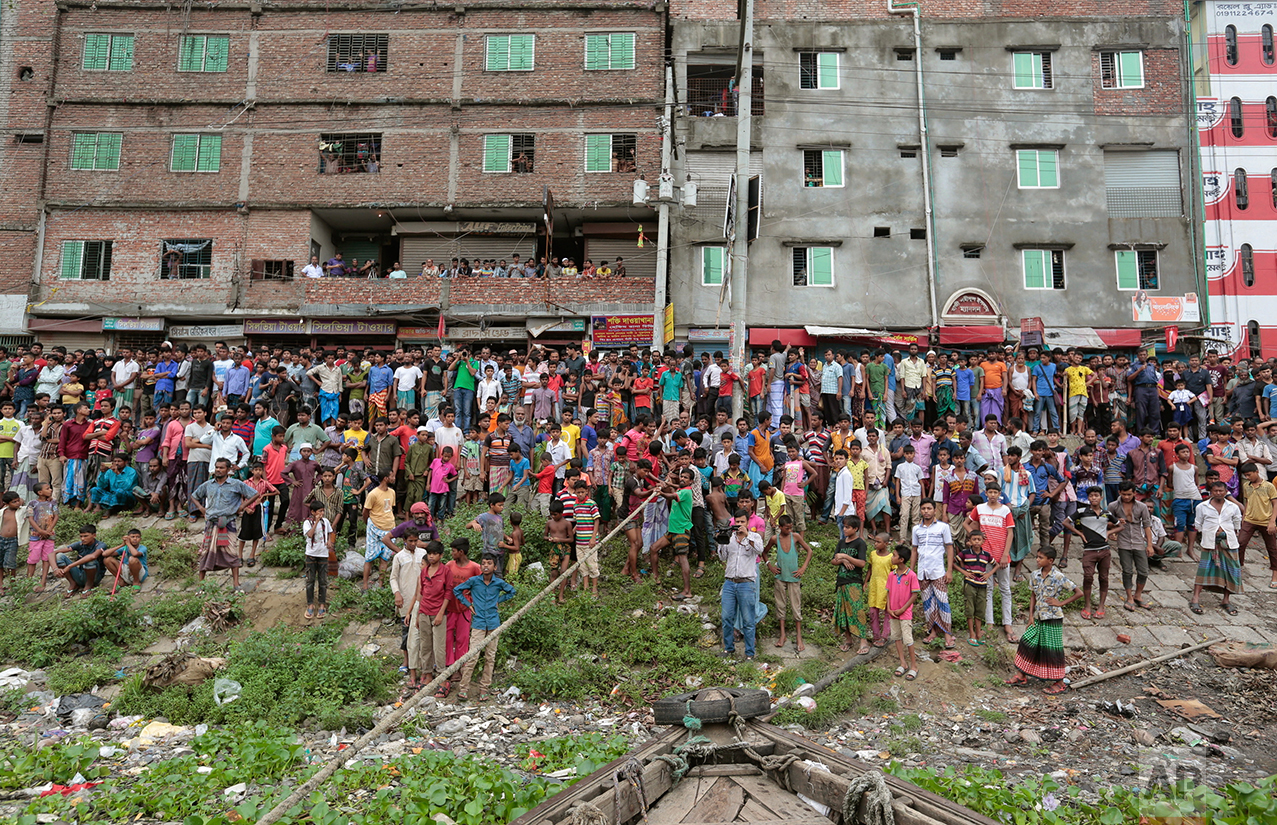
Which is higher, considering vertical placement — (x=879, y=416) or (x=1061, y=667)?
(x=879, y=416)

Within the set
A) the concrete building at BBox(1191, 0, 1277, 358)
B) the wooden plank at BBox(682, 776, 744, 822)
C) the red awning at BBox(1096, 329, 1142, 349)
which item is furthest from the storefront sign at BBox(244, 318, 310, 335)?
the concrete building at BBox(1191, 0, 1277, 358)

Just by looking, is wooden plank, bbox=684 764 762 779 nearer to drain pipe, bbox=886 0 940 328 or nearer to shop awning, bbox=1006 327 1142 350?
drain pipe, bbox=886 0 940 328

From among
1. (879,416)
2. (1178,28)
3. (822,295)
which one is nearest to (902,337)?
(822,295)

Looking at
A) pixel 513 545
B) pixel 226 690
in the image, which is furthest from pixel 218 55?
pixel 226 690

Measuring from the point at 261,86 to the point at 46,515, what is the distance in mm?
18643

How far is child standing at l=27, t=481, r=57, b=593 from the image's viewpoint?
1244 cm

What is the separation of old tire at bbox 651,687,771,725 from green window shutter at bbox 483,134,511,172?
22496 millimetres

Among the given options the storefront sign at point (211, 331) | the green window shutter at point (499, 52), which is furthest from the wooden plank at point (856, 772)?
the green window shutter at point (499, 52)

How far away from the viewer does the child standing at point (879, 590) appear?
1012cm

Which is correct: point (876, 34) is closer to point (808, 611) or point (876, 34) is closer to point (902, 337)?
point (902, 337)

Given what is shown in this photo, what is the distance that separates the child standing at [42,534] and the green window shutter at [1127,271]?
28.1 m

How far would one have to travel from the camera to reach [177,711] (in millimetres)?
9055

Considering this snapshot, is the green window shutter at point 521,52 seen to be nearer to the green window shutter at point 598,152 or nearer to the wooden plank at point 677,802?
the green window shutter at point 598,152

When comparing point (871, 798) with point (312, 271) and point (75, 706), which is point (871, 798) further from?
point (312, 271)
